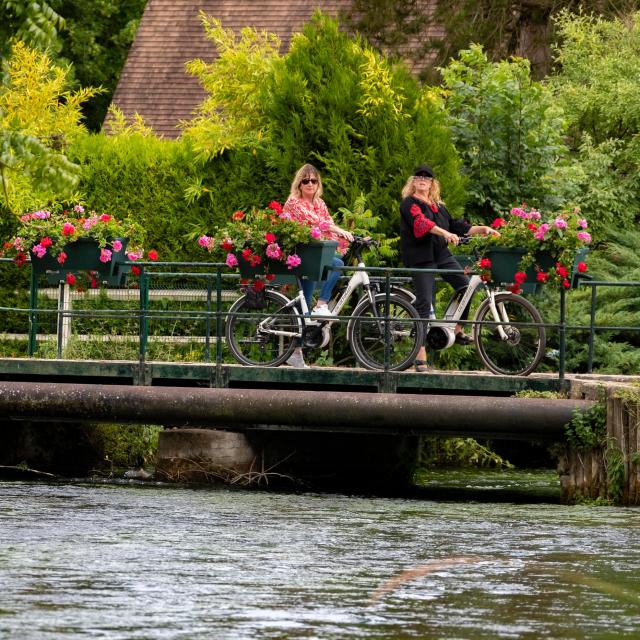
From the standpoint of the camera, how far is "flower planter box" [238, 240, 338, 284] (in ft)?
44.9

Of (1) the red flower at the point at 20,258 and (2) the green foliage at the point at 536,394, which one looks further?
(1) the red flower at the point at 20,258

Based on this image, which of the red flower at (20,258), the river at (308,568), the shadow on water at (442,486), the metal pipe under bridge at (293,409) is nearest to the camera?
the river at (308,568)

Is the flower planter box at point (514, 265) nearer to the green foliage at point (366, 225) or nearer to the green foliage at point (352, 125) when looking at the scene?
the green foliage at point (366, 225)

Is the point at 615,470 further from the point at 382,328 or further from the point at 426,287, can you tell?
the point at 382,328

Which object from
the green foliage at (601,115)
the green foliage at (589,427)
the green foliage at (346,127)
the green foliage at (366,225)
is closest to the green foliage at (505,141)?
the green foliage at (601,115)

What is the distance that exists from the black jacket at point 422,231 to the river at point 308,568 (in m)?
1.98

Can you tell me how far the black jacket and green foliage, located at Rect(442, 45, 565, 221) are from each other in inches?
134

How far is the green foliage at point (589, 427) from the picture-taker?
12820mm

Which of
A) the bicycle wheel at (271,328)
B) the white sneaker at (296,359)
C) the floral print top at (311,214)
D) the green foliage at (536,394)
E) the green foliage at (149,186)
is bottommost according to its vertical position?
the green foliage at (536,394)

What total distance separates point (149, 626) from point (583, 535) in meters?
3.93

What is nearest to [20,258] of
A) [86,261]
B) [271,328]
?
[86,261]

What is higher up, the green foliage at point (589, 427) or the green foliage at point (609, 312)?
the green foliage at point (609, 312)

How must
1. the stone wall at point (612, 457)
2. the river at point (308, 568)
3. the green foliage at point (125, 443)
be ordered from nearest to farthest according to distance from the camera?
the river at point (308, 568) < the stone wall at point (612, 457) < the green foliage at point (125, 443)

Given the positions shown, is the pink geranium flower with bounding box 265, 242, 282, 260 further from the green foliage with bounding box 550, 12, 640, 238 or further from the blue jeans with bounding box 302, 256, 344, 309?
the green foliage with bounding box 550, 12, 640, 238
